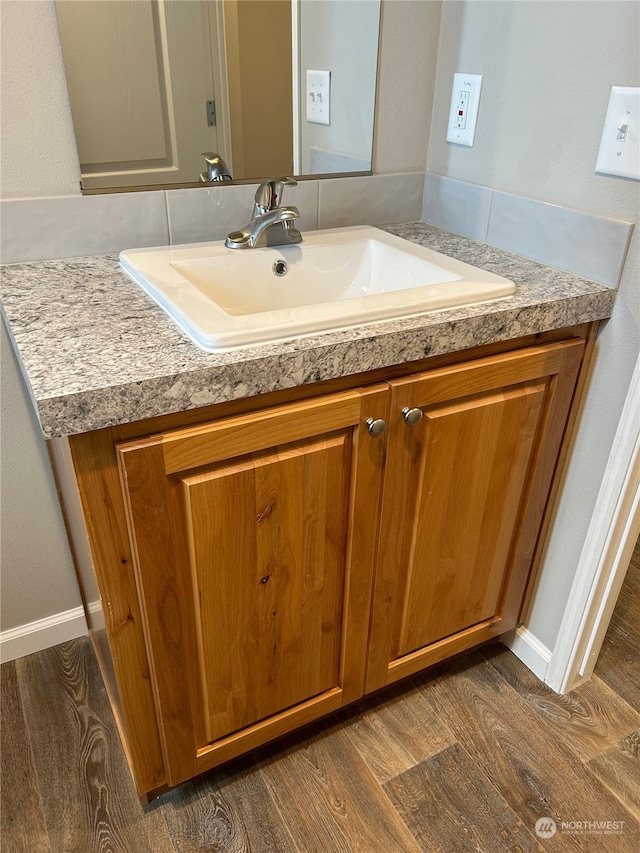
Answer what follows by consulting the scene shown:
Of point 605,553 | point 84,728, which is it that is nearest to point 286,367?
point 605,553

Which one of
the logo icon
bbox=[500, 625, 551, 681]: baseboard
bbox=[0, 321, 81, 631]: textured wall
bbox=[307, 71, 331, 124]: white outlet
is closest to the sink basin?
bbox=[307, 71, 331, 124]: white outlet

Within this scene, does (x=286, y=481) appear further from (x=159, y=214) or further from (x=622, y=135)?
(x=622, y=135)

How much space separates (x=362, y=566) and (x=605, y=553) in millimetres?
490

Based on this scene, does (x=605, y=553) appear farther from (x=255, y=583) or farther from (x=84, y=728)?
(x=84, y=728)

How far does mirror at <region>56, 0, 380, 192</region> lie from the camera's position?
1.08 metres

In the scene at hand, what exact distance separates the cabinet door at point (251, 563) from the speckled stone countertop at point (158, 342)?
0.06 metres

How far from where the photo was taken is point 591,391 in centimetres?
119

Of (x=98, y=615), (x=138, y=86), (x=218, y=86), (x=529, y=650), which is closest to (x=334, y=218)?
(x=218, y=86)

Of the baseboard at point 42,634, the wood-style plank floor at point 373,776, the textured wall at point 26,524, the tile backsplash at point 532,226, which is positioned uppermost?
the tile backsplash at point 532,226

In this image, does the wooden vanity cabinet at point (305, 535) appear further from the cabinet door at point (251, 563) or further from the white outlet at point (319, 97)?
the white outlet at point (319, 97)

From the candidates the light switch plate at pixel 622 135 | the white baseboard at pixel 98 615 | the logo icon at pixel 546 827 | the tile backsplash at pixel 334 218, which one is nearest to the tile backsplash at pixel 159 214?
the tile backsplash at pixel 334 218

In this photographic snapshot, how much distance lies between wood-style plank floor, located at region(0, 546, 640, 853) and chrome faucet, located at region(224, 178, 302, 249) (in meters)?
0.97

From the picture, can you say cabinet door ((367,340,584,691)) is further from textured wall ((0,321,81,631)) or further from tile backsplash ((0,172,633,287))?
textured wall ((0,321,81,631))

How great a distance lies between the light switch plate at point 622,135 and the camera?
3.26 ft
